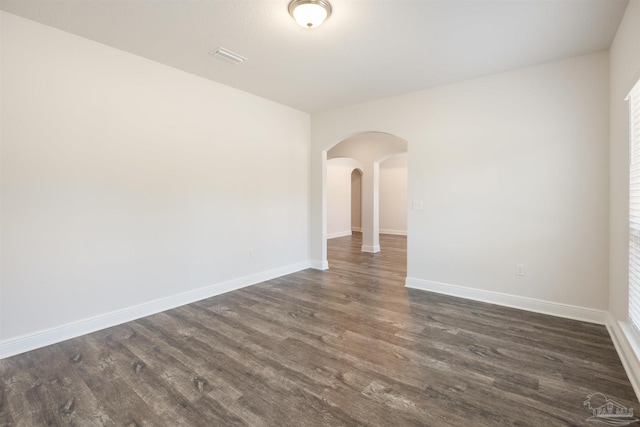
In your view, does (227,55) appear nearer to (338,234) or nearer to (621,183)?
(621,183)

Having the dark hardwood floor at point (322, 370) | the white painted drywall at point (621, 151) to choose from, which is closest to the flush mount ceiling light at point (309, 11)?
the white painted drywall at point (621, 151)

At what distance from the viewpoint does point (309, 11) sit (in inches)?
86.3

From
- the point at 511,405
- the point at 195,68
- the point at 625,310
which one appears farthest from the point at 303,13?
the point at 625,310

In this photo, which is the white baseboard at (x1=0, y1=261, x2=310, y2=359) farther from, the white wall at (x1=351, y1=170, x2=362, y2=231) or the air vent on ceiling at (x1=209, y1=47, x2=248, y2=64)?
the white wall at (x1=351, y1=170, x2=362, y2=231)

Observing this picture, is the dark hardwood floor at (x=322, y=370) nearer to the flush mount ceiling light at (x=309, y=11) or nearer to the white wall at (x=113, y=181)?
the white wall at (x=113, y=181)

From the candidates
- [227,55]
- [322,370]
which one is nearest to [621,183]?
[322,370]

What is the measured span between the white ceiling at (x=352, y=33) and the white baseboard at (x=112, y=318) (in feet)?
8.81

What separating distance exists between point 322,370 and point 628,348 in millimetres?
2265

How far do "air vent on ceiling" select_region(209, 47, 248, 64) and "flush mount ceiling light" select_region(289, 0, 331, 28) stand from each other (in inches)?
38.7

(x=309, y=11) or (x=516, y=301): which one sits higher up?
(x=309, y=11)

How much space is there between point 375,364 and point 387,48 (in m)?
2.88

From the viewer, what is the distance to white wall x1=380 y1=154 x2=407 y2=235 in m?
10.0

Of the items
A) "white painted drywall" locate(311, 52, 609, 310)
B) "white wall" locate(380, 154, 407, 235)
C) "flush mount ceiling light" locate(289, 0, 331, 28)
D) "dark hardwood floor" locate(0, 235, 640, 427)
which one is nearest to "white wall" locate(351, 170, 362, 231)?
"white wall" locate(380, 154, 407, 235)

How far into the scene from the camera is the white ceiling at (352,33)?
2260mm
